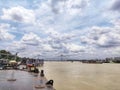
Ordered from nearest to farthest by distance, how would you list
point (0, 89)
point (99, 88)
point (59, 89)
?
1. point (0, 89)
2. point (59, 89)
3. point (99, 88)

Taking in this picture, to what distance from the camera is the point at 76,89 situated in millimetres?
40031

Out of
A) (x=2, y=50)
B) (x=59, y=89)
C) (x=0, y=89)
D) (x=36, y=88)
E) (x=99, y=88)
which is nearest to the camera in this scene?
(x=0, y=89)

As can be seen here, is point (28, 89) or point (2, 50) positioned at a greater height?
point (2, 50)

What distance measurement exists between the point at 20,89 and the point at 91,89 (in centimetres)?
1935

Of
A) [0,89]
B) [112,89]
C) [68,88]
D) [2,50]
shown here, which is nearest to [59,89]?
[68,88]

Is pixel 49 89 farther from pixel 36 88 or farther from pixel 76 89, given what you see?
pixel 76 89

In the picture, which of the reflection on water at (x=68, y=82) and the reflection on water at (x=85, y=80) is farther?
the reflection on water at (x=85, y=80)

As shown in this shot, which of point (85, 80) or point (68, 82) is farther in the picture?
point (85, 80)

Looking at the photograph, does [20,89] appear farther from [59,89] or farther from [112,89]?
[112,89]

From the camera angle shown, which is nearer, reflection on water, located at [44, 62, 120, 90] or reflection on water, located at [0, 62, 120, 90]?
reflection on water, located at [0, 62, 120, 90]

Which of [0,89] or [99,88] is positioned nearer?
[0,89]

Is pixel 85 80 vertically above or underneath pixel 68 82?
above

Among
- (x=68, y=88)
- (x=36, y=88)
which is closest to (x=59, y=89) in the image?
(x=68, y=88)

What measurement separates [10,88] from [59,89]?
51.4ft
